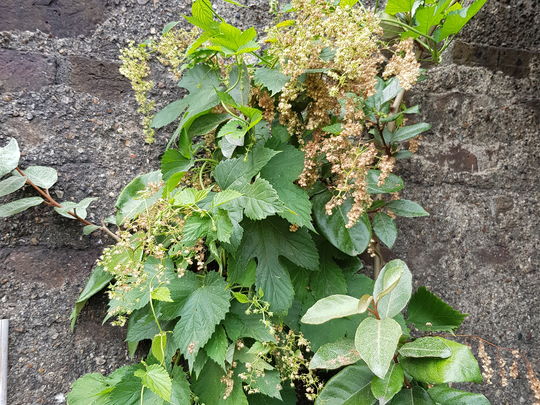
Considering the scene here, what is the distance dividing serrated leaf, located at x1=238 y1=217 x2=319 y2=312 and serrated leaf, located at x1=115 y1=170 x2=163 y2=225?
8.4 inches

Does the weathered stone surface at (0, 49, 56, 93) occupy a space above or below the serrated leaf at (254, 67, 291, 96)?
below

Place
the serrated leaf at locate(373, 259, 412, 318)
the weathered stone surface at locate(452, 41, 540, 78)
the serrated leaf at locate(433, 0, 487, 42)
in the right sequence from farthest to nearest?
the weathered stone surface at locate(452, 41, 540, 78), the serrated leaf at locate(433, 0, 487, 42), the serrated leaf at locate(373, 259, 412, 318)

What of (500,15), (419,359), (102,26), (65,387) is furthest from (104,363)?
(500,15)

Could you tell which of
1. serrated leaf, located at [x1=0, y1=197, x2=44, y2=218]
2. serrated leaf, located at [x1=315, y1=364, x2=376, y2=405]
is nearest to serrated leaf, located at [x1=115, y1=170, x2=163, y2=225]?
serrated leaf, located at [x1=0, y1=197, x2=44, y2=218]

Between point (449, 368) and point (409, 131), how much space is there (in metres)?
0.52

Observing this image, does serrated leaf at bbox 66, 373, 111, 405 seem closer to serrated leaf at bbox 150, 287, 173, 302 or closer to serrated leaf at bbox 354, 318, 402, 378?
serrated leaf at bbox 150, 287, 173, 302

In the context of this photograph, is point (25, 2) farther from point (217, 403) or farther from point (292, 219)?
point (217, 403)

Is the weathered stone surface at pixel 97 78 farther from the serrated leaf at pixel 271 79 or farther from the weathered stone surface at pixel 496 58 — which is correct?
the weathered stone surface at pixel 496 58

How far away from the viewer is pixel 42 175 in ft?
3.05

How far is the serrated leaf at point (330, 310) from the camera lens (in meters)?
0.76

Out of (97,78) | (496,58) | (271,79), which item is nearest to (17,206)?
(97,78)

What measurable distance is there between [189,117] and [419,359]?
620mm

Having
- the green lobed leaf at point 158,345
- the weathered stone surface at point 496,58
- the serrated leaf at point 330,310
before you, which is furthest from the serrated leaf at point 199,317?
the weathered stone surface at point 496,58

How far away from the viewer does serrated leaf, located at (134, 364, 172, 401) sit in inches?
28.8
